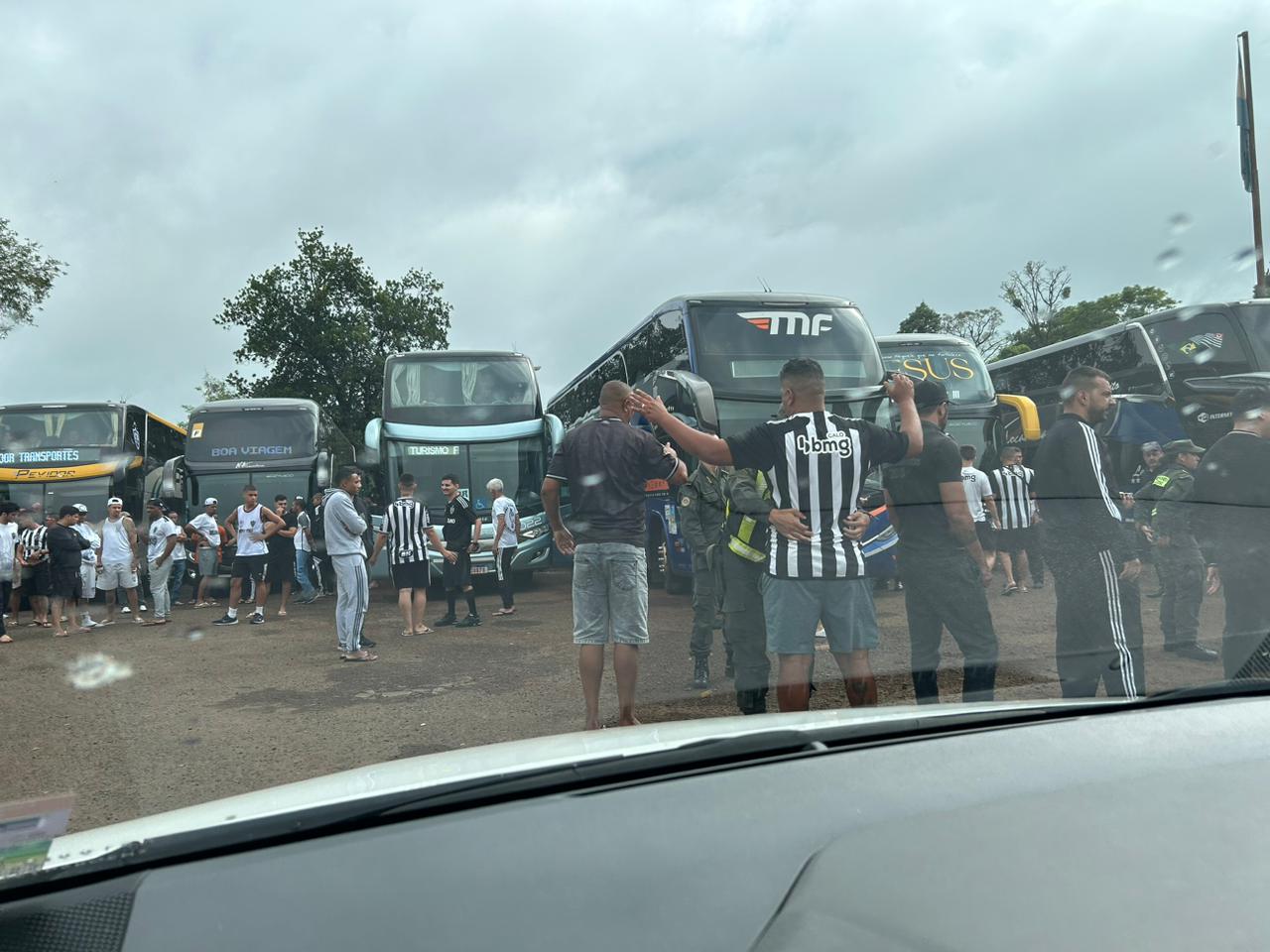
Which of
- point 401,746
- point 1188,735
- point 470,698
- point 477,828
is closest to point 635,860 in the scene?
point 477,828

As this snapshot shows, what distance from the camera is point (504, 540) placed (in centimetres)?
1380

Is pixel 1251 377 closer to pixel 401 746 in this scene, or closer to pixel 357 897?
pixel 401 746

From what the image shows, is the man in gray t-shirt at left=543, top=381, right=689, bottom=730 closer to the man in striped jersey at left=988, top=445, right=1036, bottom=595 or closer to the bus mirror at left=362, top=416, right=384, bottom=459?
the man in striped jersey at left=988, top=445, right=1036, bottom=595

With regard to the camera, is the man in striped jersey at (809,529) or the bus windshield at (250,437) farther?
the bus windshield at (250,437)

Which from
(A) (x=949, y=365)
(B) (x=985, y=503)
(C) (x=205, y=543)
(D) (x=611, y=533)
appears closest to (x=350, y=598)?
(D) (x=611, y=533)

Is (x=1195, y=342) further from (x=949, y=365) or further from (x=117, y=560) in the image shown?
(x=117, y=560)

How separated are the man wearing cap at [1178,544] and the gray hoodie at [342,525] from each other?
6400mm

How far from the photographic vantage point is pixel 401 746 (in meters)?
5.42

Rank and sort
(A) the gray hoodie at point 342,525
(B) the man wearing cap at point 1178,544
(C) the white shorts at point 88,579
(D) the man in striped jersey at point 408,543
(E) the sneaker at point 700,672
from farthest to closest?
(C) the white shorts at point 88,579, (D) the man in striped jersey at point 408,543, (A) the gray hoodie at point 342,525, (B) the man wearing cap at point 1178,544, (E) the sneaker at point 700,672

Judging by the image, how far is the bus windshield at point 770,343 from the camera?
37.0 feet

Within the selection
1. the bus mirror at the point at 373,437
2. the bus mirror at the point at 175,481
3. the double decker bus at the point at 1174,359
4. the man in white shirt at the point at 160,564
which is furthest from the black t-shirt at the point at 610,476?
the bus mirror at the point at 175,481

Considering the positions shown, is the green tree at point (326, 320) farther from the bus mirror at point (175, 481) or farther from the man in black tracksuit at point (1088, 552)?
the man in black tracksuit at point (1088, 552)

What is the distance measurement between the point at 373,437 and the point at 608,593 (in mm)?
11257

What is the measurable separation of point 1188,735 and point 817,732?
0.67 meters
